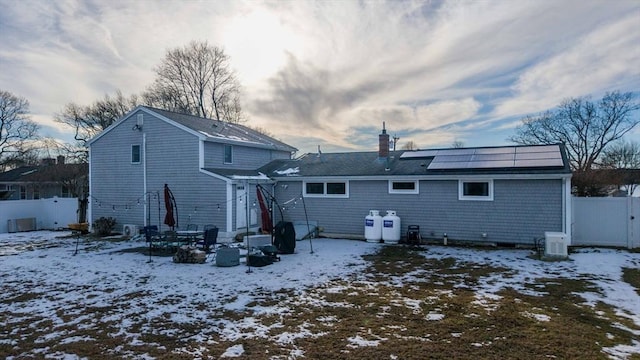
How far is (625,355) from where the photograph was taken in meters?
4.87

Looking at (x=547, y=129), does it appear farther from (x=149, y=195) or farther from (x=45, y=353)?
(x=45, y=353)

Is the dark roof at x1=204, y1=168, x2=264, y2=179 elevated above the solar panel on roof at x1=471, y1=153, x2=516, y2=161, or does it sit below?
below

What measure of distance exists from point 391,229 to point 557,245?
532 centimetres

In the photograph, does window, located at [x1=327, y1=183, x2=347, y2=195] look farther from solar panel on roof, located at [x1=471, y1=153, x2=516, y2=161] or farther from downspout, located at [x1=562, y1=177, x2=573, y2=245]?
downspout, located at [x1=562, y1=177, x2=573, y2=245]

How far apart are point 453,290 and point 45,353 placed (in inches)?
280

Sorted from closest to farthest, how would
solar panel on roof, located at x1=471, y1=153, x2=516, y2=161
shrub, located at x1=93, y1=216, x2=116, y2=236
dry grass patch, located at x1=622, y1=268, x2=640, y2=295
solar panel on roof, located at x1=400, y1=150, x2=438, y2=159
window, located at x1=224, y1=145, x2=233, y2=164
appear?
dry grass patch, located at x1=622, y1=268, x2=640, y2=295, solar panel on roof, located at x1=471, y1=153, x2=516, y2=161, solar panel on roof, located at x1=400, y1=150, x2=438, y2=159, shrub, located at x1=93, y1=216, x2=116, y2=236, window, located at x1=224, y1=145, x2=233, y2=164

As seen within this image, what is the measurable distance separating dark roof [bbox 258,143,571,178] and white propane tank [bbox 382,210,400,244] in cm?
177

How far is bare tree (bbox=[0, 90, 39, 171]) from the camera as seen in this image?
3170 cm

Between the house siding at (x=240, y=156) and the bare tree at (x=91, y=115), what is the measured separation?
17.3 m

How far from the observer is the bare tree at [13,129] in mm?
31703

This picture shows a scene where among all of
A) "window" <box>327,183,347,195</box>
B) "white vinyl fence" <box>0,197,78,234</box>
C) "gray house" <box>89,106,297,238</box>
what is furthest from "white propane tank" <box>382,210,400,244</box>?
"white vinyl fence" <box>0,197,78,234</box>

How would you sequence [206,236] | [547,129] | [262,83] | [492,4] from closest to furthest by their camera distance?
[492,4] → [206,236] → [262,83] → [547,129]

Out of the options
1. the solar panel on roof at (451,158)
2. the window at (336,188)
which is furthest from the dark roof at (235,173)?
the solar panel on roof at (451,158)

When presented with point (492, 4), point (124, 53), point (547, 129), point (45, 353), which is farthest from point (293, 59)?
point (547, 129)
